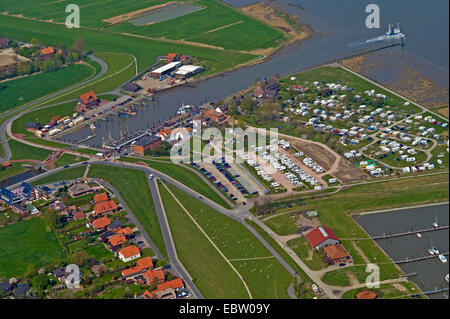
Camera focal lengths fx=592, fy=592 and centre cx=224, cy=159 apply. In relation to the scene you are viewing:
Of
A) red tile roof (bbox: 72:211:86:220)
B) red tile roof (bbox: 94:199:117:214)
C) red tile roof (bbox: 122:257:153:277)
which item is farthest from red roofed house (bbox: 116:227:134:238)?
red tile roof (bbox: 72:211:86:220)

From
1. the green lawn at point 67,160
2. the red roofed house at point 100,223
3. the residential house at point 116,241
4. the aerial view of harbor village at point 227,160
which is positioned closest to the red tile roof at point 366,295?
the aerial view of harbor village at point 227,160

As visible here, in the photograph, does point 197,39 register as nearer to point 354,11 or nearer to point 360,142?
point 354,11

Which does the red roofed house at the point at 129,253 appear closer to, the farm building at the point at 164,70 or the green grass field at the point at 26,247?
the green grass field at the point at 26,247

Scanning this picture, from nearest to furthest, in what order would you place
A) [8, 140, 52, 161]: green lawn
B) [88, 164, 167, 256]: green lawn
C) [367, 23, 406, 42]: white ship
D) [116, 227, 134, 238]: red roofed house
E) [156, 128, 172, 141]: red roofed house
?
[116, 227, 134, 238]: red roofed house < [88, 164, 167, 256]: green lawn < [8, 140, 52, 161]: green lawn < [156, 128, 172, 141]: red roofed house < [367, 23, 406, 42]: white ship

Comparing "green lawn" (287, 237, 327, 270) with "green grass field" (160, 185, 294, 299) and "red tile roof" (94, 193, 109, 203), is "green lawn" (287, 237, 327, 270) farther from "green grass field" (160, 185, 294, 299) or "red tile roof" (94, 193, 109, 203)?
"red tile roof" (94, 193, 109, 203)

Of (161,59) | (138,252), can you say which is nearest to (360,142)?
(138,252)
